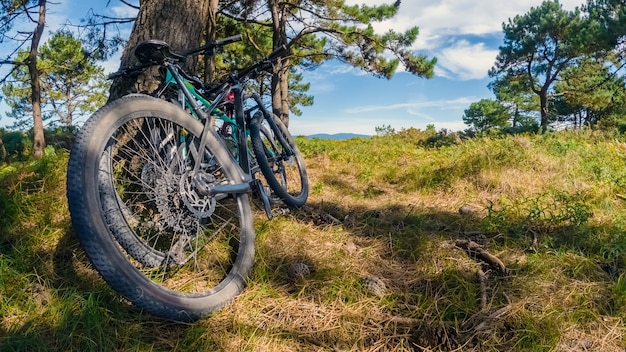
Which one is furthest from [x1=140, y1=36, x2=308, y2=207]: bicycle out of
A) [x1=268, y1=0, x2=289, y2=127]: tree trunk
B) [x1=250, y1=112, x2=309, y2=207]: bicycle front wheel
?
[x1=268, y1=0, x2=289, y2=127]: tree trunk

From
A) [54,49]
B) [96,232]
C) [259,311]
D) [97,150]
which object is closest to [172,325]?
[259,311]

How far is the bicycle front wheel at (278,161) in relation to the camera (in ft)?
9.48

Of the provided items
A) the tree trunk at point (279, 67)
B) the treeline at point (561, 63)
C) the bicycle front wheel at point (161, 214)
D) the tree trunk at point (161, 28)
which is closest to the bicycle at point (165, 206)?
the bicycle front wheel at point (161, 214)

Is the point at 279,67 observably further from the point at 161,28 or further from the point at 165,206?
the point at 165,206

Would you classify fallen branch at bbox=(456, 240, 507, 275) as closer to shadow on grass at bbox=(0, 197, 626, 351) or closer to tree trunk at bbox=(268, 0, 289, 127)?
shadow on grass at bbox=(0, 197, 626, 351)

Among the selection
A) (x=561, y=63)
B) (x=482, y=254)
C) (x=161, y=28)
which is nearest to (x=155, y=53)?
(x=161, y=28)

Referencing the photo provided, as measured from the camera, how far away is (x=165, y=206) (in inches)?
72.9

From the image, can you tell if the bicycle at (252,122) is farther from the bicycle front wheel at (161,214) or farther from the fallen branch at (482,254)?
the fallen branch at (482,254)

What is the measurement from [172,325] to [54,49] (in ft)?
83.0

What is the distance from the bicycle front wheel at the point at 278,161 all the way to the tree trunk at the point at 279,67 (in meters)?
6.59

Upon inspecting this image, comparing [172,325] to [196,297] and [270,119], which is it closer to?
[196,297]

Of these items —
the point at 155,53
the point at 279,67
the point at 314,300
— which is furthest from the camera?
the point at 279,67

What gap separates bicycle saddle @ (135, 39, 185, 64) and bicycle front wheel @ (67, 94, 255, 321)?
29 centimetres

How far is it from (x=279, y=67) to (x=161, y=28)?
796 cm
